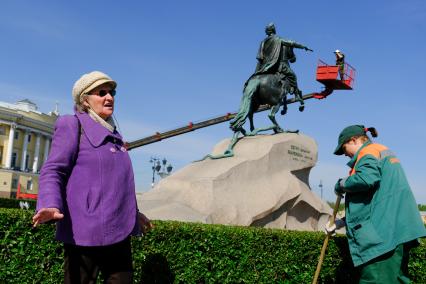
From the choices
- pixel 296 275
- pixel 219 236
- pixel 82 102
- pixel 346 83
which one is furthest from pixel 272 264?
pixel 346 83

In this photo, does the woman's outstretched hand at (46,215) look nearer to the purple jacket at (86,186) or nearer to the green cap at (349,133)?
the purple jacket at (86,186)

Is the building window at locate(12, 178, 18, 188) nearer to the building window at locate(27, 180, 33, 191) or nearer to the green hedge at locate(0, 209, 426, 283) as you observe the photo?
the building window at locate(27, 180, 33, 191)

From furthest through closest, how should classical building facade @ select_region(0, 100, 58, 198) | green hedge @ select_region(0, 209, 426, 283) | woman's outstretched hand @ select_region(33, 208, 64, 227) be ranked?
classical building facade @ select_region(0, 100, 58, 198), green hedge @ select_region(0, 209, 426, 283), woman's outstretched hand @ select_region(33, 208, 64, 227)

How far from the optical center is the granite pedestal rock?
31.7 feet

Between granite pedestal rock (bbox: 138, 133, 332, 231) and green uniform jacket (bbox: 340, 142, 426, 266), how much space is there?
519 centimetres

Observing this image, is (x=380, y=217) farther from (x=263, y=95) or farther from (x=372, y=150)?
(x=263, y=95)

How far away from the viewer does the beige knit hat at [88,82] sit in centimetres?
326

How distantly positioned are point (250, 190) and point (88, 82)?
742cm

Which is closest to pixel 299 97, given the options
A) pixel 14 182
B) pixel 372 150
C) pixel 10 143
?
pixel 372 150

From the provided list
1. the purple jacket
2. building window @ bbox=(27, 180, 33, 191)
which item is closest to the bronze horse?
the purple jacket

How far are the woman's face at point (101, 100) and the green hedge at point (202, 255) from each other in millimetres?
2224

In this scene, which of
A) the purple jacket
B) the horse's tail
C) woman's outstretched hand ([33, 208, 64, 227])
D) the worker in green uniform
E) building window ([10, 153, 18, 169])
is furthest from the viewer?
building window ([10, 153, 18, 169])


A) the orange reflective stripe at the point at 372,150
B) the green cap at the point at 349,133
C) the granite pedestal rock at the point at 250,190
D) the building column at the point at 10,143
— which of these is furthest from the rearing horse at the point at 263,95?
the building column at the point at 10,143

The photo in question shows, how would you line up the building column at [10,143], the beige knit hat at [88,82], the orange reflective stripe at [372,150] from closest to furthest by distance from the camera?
the beige knit hat at [88,82]
the orange reflective stripe at [372,150]
the building column at [10,143]
